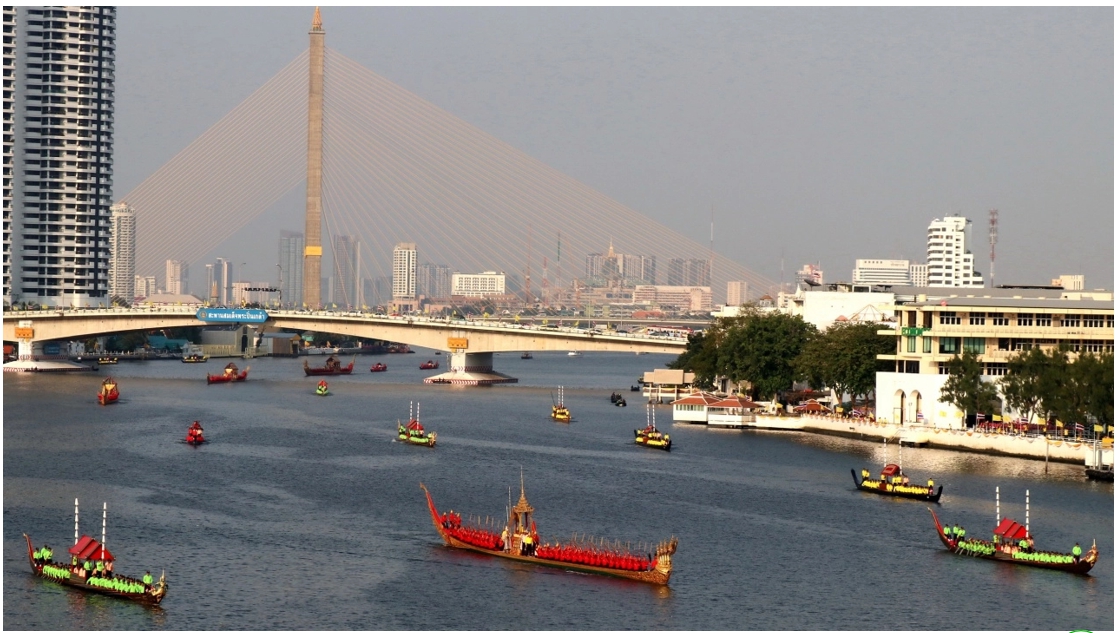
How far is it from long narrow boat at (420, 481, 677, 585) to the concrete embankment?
71.5 ft

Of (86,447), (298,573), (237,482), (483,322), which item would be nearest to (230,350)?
(483,322)

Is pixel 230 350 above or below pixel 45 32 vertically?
below

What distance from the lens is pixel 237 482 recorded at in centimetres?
4766

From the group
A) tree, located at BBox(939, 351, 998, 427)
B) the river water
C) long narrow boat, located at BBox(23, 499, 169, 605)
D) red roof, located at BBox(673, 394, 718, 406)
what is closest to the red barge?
the river water

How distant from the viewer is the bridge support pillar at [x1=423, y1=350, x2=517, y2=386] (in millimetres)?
96500

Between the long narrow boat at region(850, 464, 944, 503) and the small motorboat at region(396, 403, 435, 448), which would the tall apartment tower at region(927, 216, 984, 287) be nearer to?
the small motorboat at region(396, 403, 435, 448)

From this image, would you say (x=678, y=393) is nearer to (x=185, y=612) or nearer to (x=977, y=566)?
(x=977, y=566)

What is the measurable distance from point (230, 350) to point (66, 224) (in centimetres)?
1778

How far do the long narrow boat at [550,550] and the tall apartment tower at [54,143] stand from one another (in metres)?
109

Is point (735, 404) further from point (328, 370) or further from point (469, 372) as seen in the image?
point (328, 370)

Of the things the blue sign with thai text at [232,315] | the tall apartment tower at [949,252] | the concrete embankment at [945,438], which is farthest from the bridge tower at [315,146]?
the tall apartment tower at [949,252]

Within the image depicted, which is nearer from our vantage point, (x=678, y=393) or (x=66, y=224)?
(x=678, y=393)

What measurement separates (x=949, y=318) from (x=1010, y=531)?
2770cm

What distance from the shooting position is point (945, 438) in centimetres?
5862
